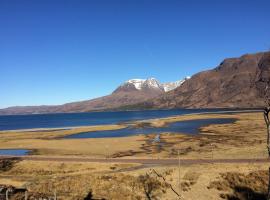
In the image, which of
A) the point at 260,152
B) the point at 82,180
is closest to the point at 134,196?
the point at 82,180

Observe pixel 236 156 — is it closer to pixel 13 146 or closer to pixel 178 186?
pixel 178 186

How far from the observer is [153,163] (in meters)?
60.8

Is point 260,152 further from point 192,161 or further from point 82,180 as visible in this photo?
point 82,180

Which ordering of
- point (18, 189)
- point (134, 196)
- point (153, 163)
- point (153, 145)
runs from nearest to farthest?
point (134, 196) → point (18, 189) → point (153, 163) → point (153, 145)

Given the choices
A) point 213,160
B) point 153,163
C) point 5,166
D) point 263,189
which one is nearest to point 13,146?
point 5,166

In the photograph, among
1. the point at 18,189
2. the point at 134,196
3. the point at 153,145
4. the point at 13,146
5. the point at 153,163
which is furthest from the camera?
the point at 13,146

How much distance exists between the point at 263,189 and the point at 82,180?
82.6 feet

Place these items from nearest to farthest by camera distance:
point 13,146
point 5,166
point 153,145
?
point 5,166 → point 153,145 → point 13,146

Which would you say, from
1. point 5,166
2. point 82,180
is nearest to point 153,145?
point 5,166

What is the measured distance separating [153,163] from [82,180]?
15488 mm

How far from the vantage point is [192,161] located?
61000 millimetres

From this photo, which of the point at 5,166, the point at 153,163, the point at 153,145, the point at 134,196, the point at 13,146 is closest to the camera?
the point at 134,196

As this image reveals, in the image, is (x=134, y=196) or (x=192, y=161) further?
(x=192, y=161)

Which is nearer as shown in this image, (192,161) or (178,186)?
(178,186)
